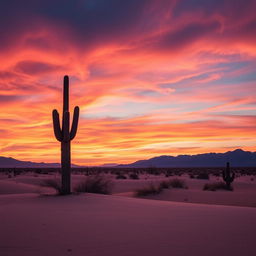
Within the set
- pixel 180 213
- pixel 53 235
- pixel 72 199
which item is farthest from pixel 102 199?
pixel 53 235

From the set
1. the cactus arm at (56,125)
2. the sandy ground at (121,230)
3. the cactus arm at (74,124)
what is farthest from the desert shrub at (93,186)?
the sandy ground at (121,230)

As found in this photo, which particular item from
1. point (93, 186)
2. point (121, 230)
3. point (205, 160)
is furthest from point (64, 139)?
point (205, 160)

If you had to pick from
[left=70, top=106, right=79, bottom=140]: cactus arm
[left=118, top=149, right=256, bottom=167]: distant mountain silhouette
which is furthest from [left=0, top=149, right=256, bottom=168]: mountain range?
[left=70, top=106, right=79, bottom=140]: cactus arm

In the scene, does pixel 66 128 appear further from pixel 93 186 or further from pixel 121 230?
pixel 121 230

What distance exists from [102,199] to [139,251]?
213 inches

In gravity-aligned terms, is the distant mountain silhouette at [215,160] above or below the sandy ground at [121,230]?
above

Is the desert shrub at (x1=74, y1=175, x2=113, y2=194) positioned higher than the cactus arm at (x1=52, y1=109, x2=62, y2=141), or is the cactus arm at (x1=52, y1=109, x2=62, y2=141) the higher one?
the cactus arm at (x1=52, y1=109, x2=62, y2=141)

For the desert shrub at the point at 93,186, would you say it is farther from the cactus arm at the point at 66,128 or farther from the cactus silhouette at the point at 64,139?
the cactus arm at the point at 66,128

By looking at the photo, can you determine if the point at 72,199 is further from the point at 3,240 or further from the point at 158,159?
the point at 158,159

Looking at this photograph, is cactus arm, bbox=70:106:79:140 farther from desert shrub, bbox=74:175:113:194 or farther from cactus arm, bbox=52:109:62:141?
desert shrub, bbox=74:175:113:194

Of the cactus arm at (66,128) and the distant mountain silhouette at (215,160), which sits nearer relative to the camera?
the cactus arm at (66,128)

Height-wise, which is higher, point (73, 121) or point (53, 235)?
point (73, 121)

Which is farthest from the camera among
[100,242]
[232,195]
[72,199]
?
[232,195]

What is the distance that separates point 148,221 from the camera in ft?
22.6
